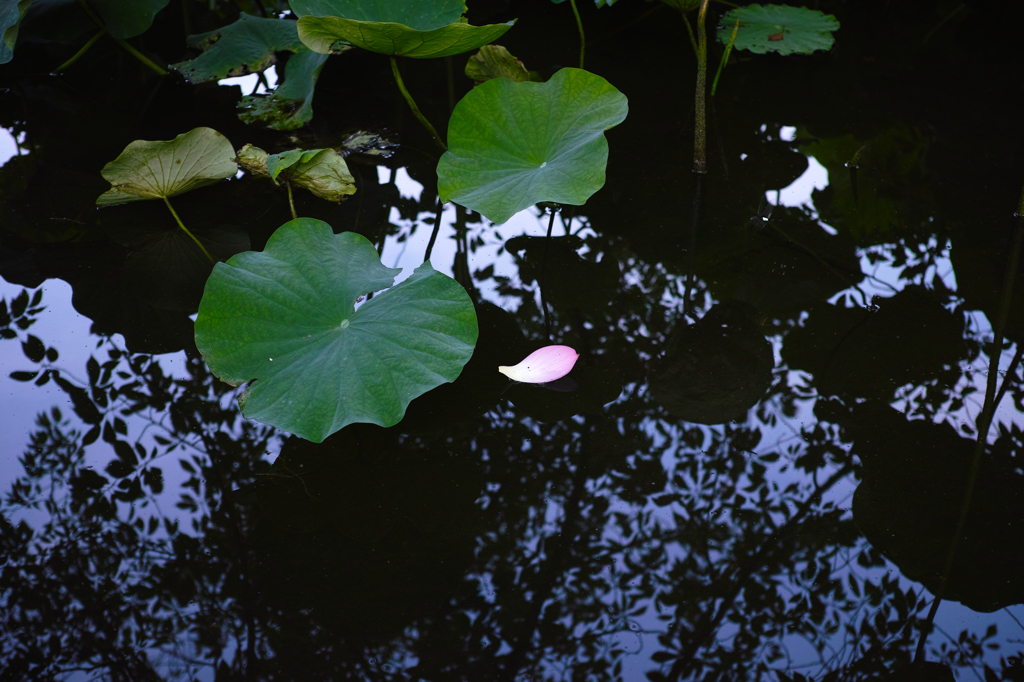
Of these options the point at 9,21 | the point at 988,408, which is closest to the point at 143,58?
the point at 9,21

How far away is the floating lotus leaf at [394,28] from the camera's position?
4.87ft

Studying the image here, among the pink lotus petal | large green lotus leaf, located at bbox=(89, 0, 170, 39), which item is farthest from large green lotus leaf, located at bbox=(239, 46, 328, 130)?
the pink lotus petal

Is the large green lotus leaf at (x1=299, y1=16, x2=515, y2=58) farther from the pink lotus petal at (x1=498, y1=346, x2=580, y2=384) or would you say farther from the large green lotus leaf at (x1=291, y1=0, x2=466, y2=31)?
the pink lotus petal at (x1=498, y1=346, x2=580, y2=384)

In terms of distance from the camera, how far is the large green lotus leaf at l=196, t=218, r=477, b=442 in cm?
111

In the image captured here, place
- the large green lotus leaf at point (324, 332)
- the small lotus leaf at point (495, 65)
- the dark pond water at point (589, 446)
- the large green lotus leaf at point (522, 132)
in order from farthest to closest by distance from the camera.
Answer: the small lotus leaf at point (495, 65), the large green lotus leaf at point (522, 132), the large green lotus leaf at point (324, 332), the dark pond water at point (589, 446)

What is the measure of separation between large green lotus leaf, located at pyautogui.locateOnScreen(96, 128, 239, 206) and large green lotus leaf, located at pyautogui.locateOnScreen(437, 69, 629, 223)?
21.3 inches

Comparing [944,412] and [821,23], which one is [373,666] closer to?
[944,412]

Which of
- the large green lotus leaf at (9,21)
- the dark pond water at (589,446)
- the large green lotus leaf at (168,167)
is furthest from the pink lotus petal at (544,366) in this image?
the large green lotus leaf at (9,21)

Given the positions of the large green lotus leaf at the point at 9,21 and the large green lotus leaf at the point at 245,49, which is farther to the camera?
the large green lotus leaf at the point at 245,49

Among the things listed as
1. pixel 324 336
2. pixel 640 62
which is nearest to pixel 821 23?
pixel 640 62

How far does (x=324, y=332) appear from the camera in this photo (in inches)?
48.2

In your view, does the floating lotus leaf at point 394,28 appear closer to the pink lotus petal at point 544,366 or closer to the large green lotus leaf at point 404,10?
the large green lotus leaf at point 404,10

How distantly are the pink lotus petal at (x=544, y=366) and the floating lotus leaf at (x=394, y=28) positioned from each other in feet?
2.24

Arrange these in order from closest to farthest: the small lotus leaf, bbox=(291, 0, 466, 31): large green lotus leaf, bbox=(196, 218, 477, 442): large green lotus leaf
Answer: bbox=(196, 218, 477, 442): large green lotus leaf → bbox=(291, 0, 466, 31): large green lotus leaf → the small lotus leaf
